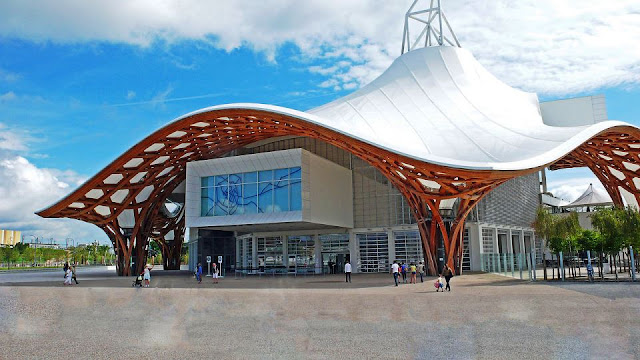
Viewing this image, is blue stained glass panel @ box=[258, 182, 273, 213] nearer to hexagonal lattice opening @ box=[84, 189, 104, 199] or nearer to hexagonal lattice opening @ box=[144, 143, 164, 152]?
hexagonal lattice opening @ box=[144, 143, 164, 152]

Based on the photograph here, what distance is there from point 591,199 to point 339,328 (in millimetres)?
66889

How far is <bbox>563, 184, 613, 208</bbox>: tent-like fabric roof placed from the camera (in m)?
67.7

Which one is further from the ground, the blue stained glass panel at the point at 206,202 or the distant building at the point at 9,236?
the distant building at the point at 9,236

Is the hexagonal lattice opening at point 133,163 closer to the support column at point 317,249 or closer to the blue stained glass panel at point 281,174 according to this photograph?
the blue stained glass panel at point 281,174

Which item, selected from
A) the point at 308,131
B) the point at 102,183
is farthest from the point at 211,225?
the point at 308,131

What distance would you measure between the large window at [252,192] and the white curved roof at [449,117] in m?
5.59

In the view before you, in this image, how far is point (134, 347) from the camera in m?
10.3

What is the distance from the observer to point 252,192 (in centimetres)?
4016

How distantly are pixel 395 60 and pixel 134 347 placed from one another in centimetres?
3615

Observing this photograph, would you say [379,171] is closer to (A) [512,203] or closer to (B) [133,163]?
(A) [512,203]

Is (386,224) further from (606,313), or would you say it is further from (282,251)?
(606,313)

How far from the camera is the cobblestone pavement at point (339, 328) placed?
31.3ft

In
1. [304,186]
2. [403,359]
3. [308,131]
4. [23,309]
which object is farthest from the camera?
Answer: [304,186]

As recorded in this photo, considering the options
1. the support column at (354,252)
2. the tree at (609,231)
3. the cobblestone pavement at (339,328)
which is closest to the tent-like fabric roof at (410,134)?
the tree at (609,231)
